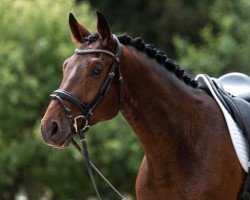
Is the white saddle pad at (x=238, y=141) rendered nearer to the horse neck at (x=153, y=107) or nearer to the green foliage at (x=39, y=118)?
the horse neck at (x=153, y=107)

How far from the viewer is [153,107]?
5.99m

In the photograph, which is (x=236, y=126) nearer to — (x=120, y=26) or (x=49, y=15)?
(x=49, y=15)

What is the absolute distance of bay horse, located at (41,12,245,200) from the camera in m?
5.75

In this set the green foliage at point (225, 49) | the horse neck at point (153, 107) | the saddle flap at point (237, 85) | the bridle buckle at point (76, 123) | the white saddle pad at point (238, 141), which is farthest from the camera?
the green foliage at point (225, 49)

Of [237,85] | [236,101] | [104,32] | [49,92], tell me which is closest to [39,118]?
[49,92]

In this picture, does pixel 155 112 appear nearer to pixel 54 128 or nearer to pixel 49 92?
pixel 54 128

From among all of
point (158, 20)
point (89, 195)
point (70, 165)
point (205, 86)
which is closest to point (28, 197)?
point (89, 195)

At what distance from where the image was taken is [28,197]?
16406 mm

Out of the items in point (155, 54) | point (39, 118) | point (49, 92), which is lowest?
point (155, 54)

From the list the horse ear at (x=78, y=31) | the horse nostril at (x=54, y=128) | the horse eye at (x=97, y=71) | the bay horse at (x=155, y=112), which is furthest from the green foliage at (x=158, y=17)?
the horse nostril at (x=54, y=128)

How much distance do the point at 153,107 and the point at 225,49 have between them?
9.33 m

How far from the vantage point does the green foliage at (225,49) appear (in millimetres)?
14914

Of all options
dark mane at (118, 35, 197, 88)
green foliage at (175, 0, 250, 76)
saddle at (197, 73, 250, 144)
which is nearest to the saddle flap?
saddle at (197, 73, 250, 144)

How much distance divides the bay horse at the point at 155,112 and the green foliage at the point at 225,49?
8.70 metres
